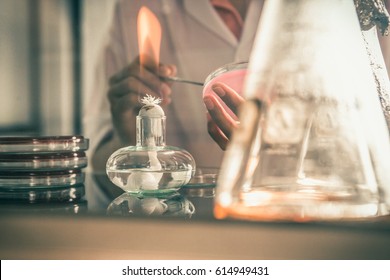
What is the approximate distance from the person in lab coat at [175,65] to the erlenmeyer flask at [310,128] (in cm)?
41

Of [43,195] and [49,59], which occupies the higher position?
[49,59]

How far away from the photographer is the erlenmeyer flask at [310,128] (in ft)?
1.13

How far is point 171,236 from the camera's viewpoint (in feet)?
0.99

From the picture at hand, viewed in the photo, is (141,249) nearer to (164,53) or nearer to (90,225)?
(90,225)

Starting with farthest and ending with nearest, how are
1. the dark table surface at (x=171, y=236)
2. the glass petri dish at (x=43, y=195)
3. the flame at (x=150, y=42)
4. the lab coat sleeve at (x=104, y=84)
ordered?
the lab coat sleeve at (x=104, y=84), the flame at (x=150, y=42), the glass petri dish at (x=43, y=195), the dark table surface at (x=171, y=236)

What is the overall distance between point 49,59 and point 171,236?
621 millimetres

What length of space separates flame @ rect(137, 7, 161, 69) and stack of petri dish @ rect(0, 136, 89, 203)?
1.04 ft

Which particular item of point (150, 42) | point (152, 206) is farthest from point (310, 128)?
point (150, 42)

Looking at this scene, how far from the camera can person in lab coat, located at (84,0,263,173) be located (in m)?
0.80

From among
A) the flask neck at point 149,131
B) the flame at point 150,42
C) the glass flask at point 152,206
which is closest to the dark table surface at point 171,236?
the glass flask at point 152,206

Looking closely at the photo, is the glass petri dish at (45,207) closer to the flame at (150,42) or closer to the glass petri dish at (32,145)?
the glass petri dish at (32,145)

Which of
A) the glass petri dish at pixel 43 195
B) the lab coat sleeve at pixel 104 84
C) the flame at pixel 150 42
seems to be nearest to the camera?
the glass petri dish at pixel 43 195

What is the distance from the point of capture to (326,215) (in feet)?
1.02

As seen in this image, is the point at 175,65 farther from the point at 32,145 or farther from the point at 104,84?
the point at 32,145
